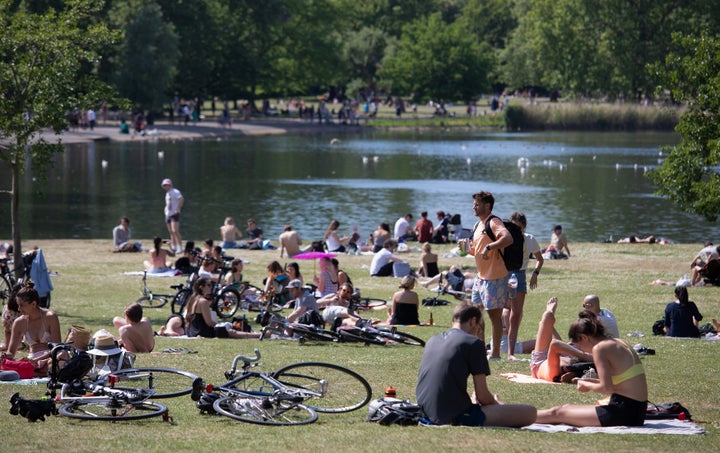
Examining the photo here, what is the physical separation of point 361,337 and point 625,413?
19.3ft

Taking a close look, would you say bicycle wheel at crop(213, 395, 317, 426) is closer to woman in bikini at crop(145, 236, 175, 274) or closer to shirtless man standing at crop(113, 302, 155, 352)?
shirtless man standing at crop(113, 302, 155, 352)

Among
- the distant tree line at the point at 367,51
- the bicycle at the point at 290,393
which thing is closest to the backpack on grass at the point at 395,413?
the bicycle at the point at 290,393

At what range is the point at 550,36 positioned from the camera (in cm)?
10731

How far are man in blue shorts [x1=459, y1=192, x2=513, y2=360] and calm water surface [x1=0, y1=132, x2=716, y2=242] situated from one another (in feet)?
71.5

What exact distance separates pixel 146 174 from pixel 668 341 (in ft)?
149

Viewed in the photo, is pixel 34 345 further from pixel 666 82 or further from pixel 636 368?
pixel 666 82

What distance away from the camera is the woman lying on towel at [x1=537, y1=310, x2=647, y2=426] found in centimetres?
941

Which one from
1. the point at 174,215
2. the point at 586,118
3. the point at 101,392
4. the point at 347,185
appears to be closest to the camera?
the point at 101,392

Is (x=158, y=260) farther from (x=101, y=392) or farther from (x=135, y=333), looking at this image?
(x=101, y=392)

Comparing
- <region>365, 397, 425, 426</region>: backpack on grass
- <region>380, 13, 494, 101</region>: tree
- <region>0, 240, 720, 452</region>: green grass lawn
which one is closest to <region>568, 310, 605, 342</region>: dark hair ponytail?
<region>0, 240, 720, 452</region>: green grass lawn

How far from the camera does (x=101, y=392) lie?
10.0 metres

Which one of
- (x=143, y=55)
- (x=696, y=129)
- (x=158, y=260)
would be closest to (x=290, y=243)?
(x=158, y=260)

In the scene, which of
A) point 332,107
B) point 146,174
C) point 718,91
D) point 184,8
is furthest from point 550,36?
point 718,91

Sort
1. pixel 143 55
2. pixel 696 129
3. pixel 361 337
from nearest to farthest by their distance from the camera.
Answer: pixel 361 337
pixel 696 129
pixel 143 55
